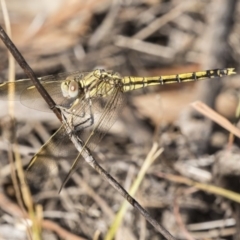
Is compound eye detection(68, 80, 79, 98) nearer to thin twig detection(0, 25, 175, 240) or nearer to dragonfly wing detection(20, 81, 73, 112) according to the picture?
dragonfly wing detection(20, 81, 73, 112)

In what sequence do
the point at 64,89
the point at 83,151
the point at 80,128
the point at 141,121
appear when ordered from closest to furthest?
the point at 83,151 < the point at 80,128 < the point at 64,89 < the point at 141,121

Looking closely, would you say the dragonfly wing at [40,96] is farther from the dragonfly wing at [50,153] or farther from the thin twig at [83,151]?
the thin twig at [83,151]

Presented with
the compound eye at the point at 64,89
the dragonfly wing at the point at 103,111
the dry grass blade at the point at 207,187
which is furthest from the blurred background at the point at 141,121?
the compound eye at the point at 64,89

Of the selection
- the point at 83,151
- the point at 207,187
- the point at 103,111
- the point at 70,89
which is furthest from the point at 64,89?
the point at 207,187

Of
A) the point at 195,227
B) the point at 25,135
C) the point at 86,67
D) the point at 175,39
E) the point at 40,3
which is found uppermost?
the point at 40,3

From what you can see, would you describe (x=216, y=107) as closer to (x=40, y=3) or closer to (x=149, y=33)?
(x=149, y=33)

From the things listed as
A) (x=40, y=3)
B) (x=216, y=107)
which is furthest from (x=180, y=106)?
(x=40, y=3)

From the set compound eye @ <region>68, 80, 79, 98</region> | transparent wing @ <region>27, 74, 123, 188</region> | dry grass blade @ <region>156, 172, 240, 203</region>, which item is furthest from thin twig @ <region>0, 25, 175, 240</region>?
dry grass blade @ <region>156, 172, 240, 203</region>

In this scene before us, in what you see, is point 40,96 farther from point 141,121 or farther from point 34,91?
point 141,121

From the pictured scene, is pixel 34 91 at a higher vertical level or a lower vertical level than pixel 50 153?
higher
